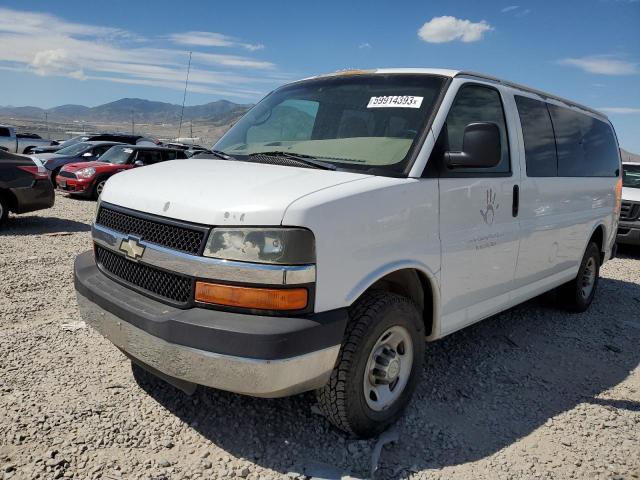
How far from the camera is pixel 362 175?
2.79 meters

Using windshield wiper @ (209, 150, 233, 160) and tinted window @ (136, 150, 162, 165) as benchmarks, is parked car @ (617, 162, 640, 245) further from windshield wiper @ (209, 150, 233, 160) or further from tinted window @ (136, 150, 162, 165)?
tinted window @ (136, 150, 162, 165)

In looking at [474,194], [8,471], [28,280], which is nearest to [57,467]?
[8,471]

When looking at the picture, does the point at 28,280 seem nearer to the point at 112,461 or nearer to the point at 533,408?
the point at 112,461

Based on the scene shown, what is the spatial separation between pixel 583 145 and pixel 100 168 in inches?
457

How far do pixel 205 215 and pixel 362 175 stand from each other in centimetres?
89

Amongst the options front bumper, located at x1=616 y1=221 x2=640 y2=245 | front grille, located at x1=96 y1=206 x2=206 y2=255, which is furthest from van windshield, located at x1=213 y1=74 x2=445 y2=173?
front bumper, located at x1=616 y1=221 x2=640 y2=245

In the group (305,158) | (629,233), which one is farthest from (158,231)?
(629,233)

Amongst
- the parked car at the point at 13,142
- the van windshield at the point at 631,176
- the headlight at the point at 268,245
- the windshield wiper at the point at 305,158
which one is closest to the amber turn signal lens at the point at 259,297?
the headlight at the point at 268,245

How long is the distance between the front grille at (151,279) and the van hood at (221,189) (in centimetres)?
30

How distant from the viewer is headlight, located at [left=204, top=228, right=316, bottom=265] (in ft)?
7.61

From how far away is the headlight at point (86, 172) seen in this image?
1309 centimetres

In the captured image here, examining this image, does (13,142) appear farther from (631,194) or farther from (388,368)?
(388,368)

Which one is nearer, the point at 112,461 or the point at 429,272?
the point at 112,461

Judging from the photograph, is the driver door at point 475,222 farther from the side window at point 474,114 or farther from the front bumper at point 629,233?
the front bumper at point 629,233
